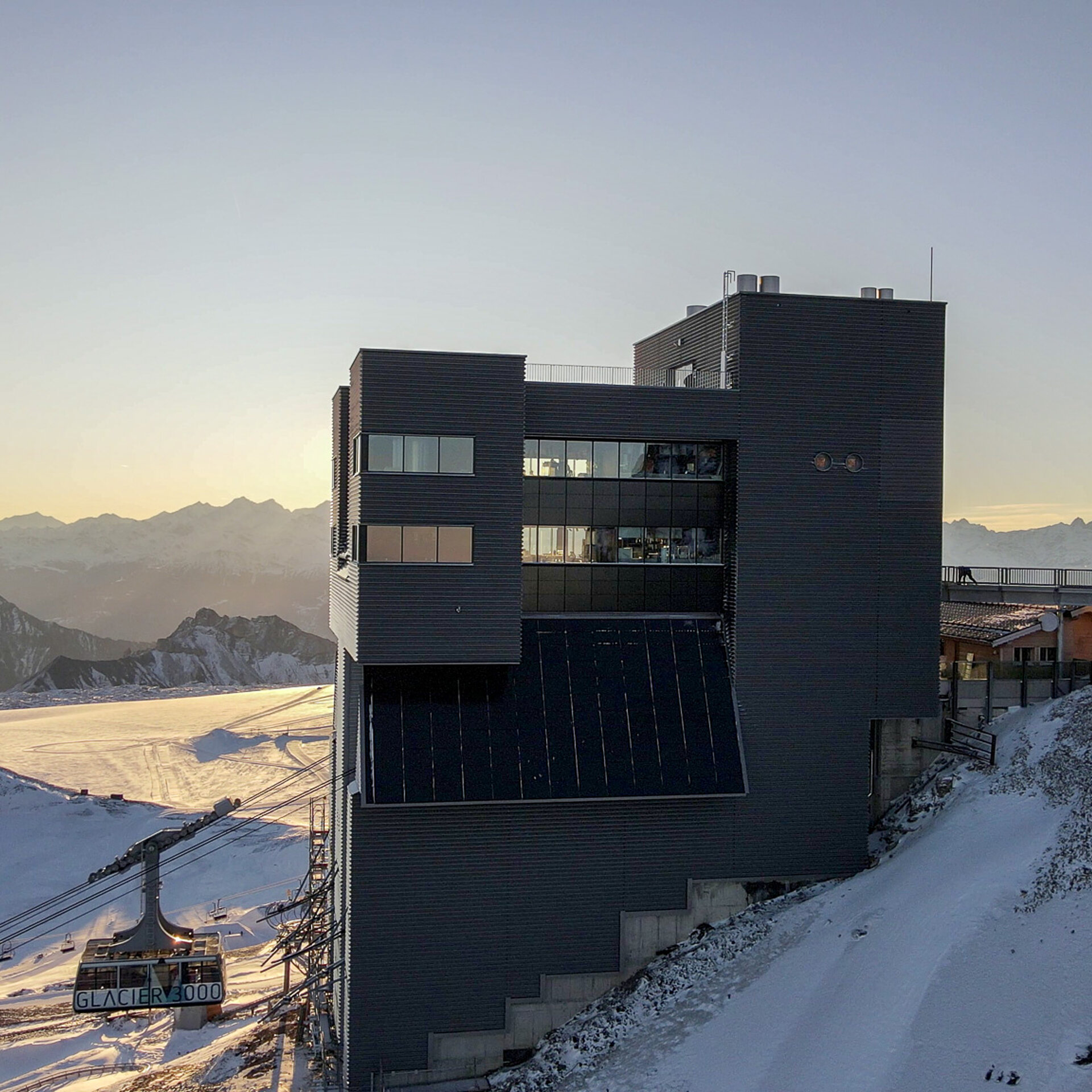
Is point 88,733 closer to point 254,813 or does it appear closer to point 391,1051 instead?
point 254,813

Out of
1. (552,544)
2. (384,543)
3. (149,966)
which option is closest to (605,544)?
(552,544)

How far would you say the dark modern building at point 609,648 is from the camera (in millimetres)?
31359

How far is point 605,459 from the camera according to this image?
115 ft

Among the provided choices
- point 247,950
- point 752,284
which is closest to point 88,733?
point 247,950

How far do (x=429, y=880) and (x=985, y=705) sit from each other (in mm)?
22020

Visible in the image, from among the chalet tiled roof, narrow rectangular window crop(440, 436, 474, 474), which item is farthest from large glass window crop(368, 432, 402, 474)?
the chalet tiled roof

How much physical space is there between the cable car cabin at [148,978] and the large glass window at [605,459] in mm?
20202

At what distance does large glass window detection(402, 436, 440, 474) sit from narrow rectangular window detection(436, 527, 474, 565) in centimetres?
204

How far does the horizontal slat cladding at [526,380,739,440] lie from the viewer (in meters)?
33.6

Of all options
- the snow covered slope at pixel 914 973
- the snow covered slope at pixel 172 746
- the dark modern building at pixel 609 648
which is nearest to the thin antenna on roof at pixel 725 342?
the dark modern building at pixel 609 648

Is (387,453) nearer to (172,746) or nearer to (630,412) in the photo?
(630,412)

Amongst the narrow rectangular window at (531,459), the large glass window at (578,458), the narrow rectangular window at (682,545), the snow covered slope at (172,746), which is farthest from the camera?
the snow covered slope at (172,746)

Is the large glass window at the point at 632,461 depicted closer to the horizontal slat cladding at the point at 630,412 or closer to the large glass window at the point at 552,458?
the horizontal slat cladding at the point at 630,412

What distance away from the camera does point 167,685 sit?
19688 cm
